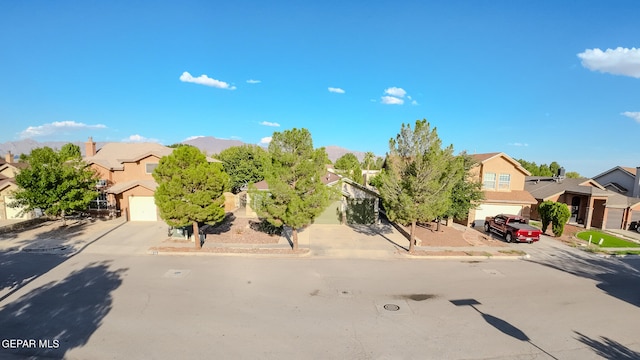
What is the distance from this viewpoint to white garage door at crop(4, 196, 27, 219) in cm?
2434

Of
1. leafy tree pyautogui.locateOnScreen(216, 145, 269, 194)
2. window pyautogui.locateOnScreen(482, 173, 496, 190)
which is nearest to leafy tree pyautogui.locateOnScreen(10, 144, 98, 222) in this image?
leafy tree pyautogui.locateOnScreen(216, 145, 269, 194)

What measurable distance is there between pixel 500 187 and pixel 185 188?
89.6ft

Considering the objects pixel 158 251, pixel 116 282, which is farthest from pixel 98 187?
pixel 116 282

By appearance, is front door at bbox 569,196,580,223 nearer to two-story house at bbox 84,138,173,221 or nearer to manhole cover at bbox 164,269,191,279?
manhole cover at bbox 164,269,191,279

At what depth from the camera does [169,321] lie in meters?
9.60

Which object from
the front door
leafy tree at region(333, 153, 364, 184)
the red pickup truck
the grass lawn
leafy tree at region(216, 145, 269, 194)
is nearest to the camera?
leafy tree at region(333, 153, 364, 184)

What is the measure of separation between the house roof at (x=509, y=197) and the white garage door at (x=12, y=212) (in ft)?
129

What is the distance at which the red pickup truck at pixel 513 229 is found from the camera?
2038 centimetres

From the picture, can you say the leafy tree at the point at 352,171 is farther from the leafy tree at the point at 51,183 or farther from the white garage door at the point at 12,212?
the white garage door at the point at 12,212

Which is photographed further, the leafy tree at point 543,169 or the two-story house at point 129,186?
the leafy tree at point 543,169

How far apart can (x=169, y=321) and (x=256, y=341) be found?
3.16m

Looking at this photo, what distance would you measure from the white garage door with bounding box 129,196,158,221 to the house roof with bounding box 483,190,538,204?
28.7 m

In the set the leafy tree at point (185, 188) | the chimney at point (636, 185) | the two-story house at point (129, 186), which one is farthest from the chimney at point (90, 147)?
the chimney at point (636, 185)

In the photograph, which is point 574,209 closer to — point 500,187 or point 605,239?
point 605,239
